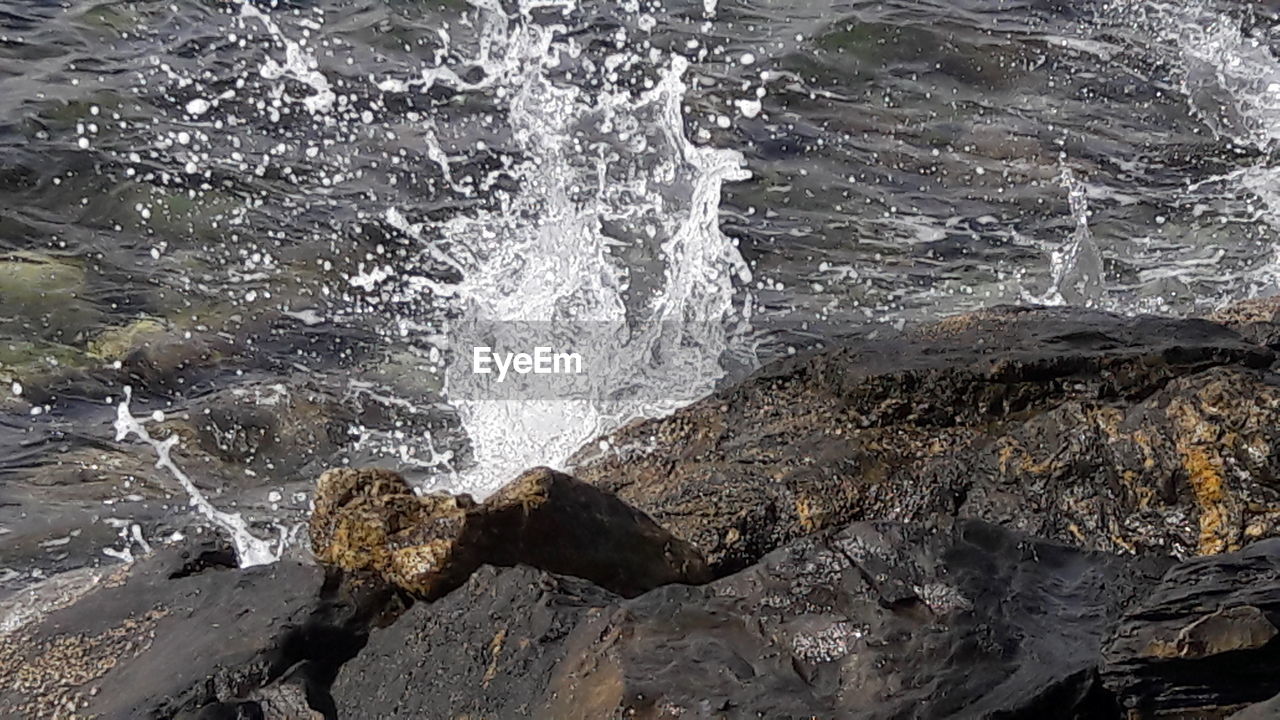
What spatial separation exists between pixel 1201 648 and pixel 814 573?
74 cm

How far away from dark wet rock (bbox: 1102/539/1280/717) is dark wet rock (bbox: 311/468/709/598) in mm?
1372

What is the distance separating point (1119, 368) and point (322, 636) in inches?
94.5

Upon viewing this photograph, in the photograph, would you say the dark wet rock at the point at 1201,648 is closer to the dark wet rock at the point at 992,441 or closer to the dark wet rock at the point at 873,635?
the dark wet rock at the point at 873,635

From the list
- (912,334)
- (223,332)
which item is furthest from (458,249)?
(912,334)

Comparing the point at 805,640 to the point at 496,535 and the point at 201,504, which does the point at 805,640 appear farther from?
the point at 201,504

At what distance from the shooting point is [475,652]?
271 centimetres

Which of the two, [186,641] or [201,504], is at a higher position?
[186,641]

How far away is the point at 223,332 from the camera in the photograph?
734 cm

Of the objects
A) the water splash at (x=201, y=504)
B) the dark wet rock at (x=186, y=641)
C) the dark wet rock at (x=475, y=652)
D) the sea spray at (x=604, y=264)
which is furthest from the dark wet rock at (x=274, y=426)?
the dark wet rock at (x=475, y=652)

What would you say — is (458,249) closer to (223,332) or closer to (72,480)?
(223,332)

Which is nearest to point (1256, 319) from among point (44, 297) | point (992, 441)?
point (992, 441)

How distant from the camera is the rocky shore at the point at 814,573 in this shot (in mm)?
2281

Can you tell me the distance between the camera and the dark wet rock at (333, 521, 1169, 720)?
2.27m

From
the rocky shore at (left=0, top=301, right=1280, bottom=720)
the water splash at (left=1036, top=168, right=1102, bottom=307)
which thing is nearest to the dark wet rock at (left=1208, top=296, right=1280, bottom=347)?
the rocky shore at (left=0, top=301, right=1280, bottom=720)
